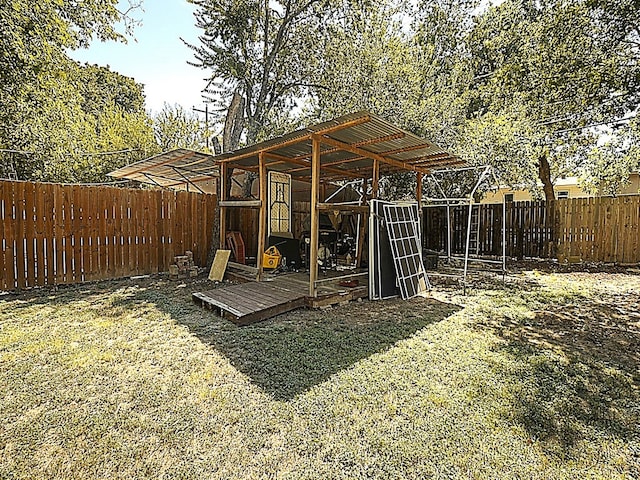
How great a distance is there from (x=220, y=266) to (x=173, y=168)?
2749 millimetres

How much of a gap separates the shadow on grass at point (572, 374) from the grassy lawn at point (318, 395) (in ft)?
0.05

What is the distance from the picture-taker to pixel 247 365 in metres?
3.07

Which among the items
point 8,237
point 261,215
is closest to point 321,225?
point 261,215

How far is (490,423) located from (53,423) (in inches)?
112

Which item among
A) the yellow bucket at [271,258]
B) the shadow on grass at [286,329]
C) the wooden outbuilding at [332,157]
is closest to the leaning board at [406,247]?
the shadow on grass at [286,329]

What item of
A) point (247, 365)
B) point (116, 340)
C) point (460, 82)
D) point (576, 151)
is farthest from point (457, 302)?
point (576, 151)

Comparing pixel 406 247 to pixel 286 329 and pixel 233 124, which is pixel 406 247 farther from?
pixel 233 124

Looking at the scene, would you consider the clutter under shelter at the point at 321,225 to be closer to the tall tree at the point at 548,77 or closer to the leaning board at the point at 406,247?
the leaning board at the point at 406,247

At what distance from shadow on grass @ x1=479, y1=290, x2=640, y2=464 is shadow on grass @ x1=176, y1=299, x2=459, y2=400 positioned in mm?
1055

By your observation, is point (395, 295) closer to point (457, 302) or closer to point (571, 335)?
point (457, 302)

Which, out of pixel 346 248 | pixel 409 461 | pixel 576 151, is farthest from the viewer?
pixel 576 151

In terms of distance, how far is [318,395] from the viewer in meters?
2.56

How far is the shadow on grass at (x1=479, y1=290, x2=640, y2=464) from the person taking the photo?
7.20 ft

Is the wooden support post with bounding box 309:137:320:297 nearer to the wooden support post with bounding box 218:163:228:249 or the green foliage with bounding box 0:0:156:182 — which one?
the wooden support post with bounding box 218:163:228:249
